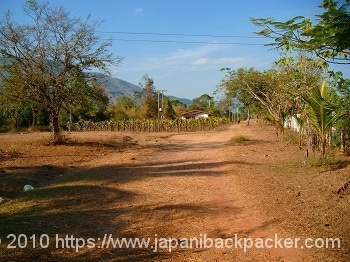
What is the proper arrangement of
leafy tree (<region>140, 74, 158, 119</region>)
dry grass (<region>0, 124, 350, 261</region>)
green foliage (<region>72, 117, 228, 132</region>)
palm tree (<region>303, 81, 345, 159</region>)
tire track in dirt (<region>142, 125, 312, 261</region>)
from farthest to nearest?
leafy tree (<region>140, 74, 158, 119</region>)
green foliage (<region>72, 117, 228, 132</region>)
palm tree (<region>303, 81, 345, 159</region>)
dry grass (<region>0, 124, 350, 261</region>)
tire track in dirt (<region>142, 125, 312, 261</region>)

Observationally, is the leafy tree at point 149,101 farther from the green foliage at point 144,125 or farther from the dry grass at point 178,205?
the dry grass at point 178,205

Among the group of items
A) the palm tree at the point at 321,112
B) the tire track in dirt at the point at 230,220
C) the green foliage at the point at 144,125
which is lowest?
the tire track in dirt at the point at 230,220

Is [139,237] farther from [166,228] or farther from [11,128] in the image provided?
[11,128]

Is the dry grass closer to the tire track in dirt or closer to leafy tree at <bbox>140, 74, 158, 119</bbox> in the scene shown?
the tire track in dirt

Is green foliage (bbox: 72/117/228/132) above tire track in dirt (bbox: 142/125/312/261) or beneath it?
above

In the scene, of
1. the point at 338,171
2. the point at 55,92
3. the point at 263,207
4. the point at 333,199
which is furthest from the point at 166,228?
the point at 55,92

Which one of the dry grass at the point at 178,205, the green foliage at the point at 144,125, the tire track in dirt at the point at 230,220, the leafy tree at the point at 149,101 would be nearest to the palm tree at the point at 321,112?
the dry grass at the point at 178,205

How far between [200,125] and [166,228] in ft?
109

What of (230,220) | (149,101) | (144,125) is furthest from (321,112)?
(149,101)

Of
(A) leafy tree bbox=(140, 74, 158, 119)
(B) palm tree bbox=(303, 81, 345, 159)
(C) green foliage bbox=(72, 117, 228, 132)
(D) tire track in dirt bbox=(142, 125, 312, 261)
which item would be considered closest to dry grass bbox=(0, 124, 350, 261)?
A: (D) tire track in dirt bbox=(142, 125, 312, 261)

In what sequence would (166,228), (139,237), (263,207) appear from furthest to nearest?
(263,207)
(166,228)
(139,237)

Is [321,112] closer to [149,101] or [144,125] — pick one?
[144,125]

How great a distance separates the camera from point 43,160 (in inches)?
504

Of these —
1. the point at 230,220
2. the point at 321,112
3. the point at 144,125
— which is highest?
the point at 321,112
